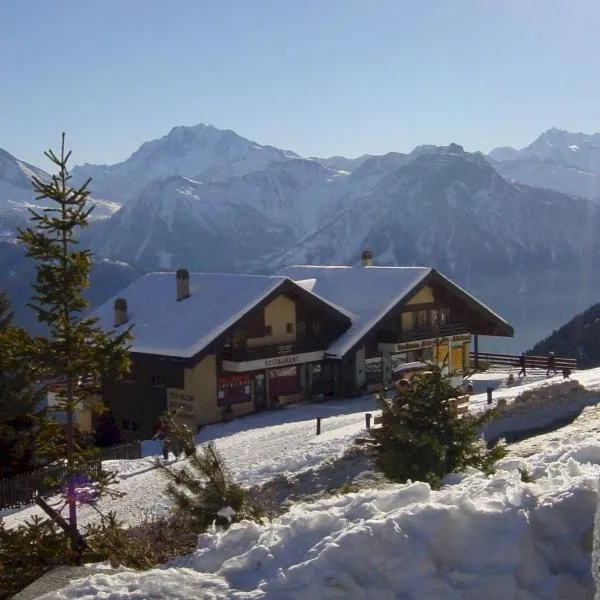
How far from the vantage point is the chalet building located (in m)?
34.6

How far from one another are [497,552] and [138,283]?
3801 centimetres

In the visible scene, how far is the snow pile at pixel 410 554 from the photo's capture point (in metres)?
7.21

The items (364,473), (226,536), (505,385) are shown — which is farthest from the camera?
(505,385)

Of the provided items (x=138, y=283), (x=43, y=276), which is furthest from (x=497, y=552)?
(x=138, y=283)

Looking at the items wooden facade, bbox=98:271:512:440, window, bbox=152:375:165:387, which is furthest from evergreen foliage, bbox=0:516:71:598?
window, bbox=152:375:165:387

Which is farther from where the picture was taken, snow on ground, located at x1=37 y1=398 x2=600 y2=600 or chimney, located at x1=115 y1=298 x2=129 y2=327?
chimney, located at x1=115 y1=298 x2=129 y2=327

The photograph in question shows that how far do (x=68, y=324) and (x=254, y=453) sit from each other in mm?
13181

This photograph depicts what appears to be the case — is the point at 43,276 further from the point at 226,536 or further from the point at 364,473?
the point at 364,473

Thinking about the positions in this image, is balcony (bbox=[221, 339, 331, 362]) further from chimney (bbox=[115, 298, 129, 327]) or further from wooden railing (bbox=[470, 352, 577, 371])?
wooden railing (bbox=[470, 352, 577, 371])

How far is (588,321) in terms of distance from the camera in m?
104

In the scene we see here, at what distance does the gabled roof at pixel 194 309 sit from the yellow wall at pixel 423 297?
4368mm

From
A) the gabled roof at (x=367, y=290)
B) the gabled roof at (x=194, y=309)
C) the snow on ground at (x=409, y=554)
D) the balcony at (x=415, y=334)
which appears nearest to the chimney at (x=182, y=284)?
the gabled roof at (x=194, y=309)

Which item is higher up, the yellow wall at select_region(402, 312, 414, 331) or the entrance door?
the yellow wall at select_region(402, 312, 414, 331)

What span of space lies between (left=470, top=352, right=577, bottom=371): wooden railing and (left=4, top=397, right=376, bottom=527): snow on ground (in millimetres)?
13449
